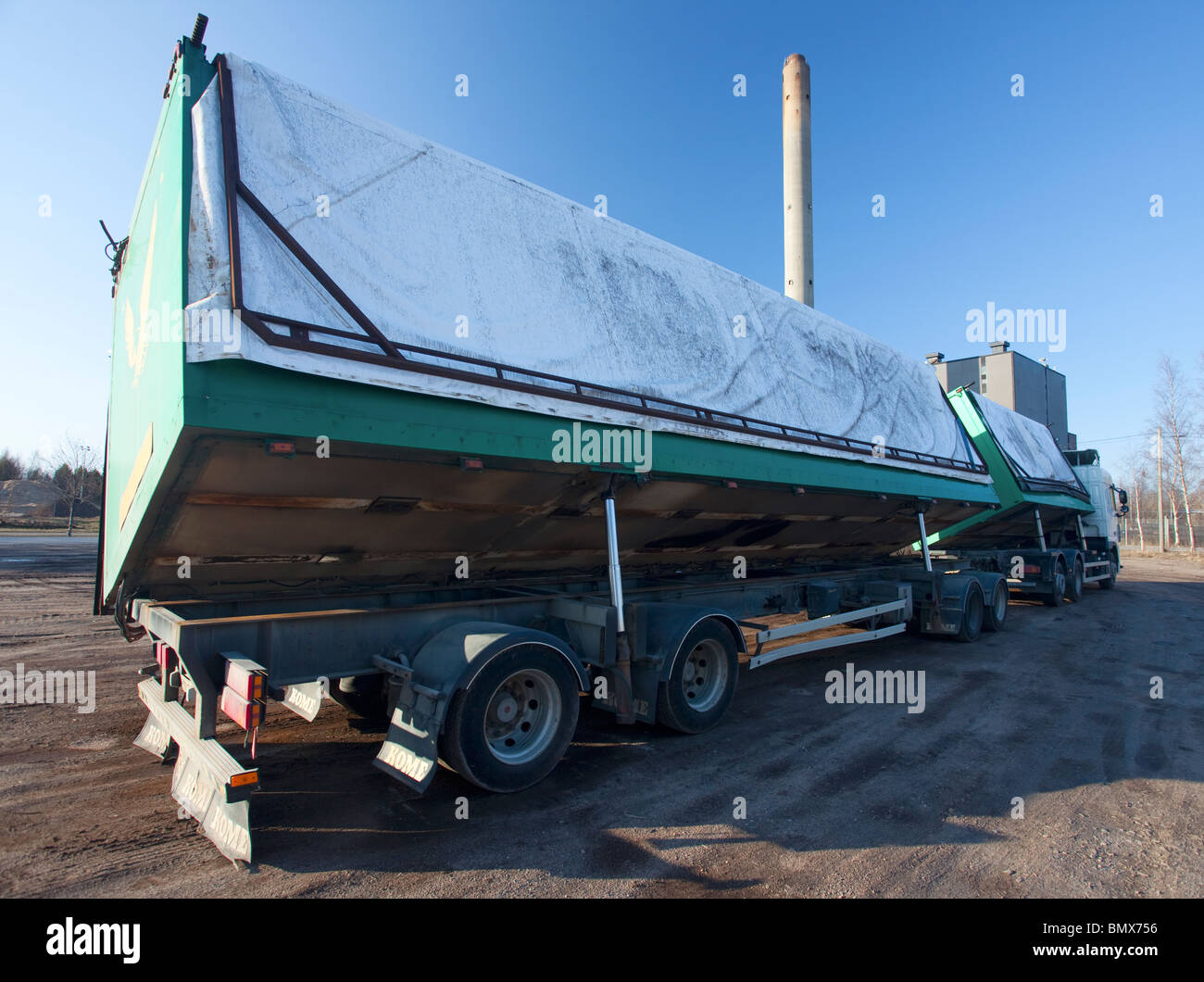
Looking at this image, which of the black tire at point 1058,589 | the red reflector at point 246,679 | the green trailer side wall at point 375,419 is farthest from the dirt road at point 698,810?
the black tire at point 1058,589

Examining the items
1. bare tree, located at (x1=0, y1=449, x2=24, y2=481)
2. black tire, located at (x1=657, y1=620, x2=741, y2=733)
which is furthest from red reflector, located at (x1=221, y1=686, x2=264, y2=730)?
bare tree, located at (x1=0, y1=449, x2=24, y2=481)

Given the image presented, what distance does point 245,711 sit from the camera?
3.42 meters

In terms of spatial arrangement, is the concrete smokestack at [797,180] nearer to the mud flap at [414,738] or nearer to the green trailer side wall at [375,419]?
the green trailer side wall at [375,419]

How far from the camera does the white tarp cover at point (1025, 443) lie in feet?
38.8

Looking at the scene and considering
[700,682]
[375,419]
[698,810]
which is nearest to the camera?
[375,419]

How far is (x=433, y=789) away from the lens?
4.36 metres

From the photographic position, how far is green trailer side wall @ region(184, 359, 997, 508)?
10.4 feet

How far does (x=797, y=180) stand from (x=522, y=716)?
63.5ft

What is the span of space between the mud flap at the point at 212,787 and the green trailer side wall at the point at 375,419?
5.57ft

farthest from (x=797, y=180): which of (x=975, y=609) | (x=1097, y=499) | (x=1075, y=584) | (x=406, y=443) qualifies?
(x=406, y=443)

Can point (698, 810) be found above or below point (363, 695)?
below

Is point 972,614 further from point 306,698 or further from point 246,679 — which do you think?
point 246,679
